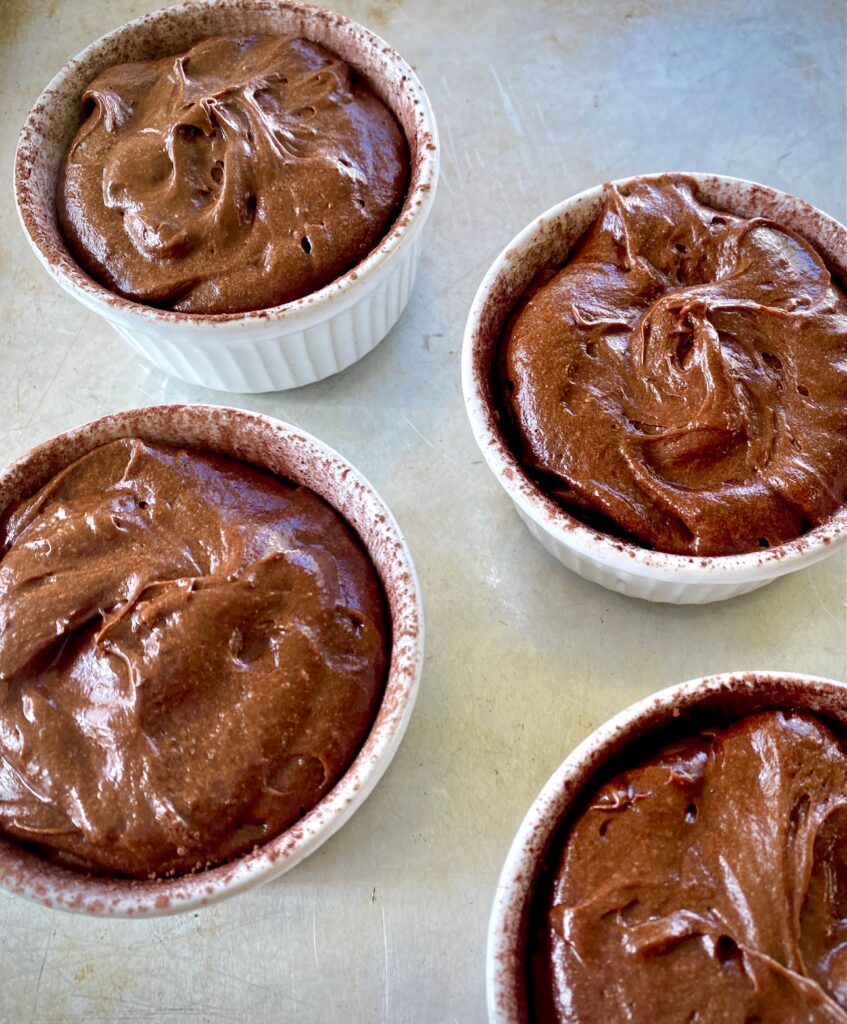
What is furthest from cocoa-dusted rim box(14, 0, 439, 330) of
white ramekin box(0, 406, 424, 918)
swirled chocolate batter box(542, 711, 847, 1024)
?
swirled chocolate batter box(542, 711, 847, 1024)

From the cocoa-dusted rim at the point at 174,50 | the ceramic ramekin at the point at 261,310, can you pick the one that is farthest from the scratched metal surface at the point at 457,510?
the cocoa-dusted rim at the point at 174,50

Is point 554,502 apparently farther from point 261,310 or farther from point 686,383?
point 261,310

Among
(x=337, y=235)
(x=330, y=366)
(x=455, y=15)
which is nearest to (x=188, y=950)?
(x=330, y=366)

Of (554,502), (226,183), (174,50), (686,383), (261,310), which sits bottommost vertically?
(554,502)

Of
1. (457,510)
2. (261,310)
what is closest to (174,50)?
(261,310)

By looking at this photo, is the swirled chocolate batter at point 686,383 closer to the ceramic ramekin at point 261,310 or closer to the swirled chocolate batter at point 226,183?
the ceramic ramekin at point 261,310
